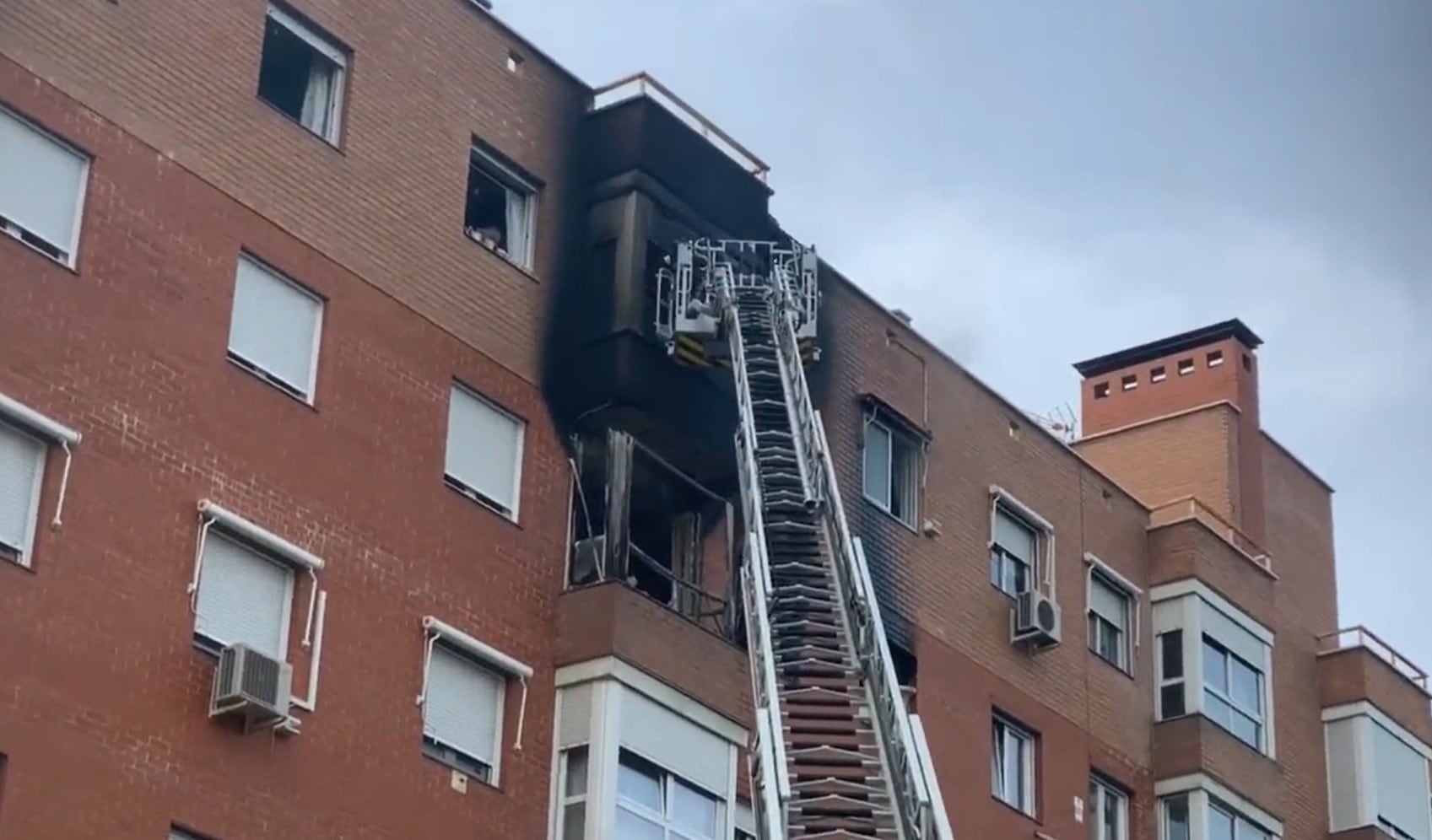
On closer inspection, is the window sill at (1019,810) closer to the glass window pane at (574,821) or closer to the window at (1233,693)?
the window at (1233,693)

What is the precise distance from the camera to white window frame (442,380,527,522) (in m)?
28.3

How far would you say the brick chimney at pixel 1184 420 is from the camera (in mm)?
42312

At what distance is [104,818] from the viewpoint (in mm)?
23281

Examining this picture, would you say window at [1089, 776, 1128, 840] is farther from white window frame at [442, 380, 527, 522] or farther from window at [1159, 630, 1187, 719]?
white window frame at [442, 380, 527, 522]

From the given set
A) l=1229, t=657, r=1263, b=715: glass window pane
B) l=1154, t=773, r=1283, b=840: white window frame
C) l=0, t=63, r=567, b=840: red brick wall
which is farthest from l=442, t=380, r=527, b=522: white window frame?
l=1229, t=657, r=1263, b=715: glass window pane

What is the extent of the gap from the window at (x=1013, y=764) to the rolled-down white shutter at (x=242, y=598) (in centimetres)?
1184

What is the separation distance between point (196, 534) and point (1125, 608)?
56.6 ft

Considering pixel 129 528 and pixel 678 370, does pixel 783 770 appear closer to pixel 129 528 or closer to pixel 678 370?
pixel 129 528

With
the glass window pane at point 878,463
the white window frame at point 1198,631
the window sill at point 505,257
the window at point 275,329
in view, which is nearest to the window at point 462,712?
the window at point 275,329

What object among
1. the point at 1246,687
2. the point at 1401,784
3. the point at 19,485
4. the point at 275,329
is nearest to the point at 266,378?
the point at 275,329

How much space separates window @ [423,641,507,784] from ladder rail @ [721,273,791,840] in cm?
266

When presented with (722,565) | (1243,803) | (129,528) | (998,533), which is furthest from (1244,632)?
(129,528)

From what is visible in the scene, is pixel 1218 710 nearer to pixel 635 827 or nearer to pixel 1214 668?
pixel 1214 668

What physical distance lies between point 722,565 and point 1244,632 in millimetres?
11304
